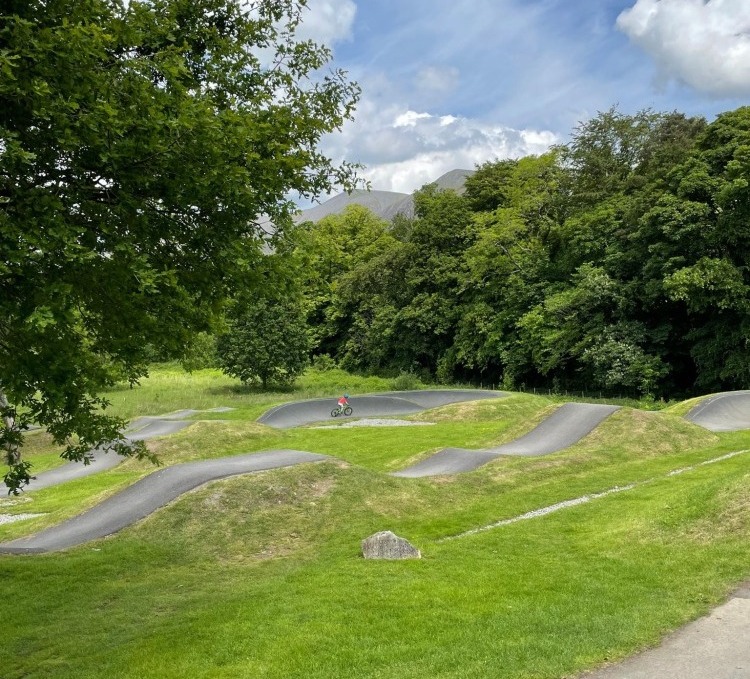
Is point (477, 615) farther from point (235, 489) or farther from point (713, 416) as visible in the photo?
point (713, 416)

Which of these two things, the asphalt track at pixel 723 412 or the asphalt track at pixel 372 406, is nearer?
the asphalt track at pixel 723 412

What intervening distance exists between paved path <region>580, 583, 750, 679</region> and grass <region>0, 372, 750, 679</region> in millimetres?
238

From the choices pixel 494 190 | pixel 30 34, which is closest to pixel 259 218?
pixel 30 34

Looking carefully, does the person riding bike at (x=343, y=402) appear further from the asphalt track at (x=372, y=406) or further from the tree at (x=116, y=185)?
the tree at (x=116, y=185)

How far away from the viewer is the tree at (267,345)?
165 ft

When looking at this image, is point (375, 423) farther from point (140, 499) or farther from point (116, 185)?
point (116, 185)

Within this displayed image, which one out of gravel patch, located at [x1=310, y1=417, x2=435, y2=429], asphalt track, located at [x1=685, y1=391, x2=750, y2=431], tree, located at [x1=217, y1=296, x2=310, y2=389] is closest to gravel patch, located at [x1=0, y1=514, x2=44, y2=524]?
gravel patch, located at [x1=310, y1=417, x2=435, y2=429]

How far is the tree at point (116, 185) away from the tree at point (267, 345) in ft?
136

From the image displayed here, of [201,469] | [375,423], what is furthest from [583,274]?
[201,469]

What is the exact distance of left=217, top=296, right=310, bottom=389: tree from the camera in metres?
50.4

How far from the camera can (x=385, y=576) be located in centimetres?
1034

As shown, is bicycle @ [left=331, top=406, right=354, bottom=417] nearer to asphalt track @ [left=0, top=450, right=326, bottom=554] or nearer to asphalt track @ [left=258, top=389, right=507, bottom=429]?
asphalt track @ [left=258, top=389, right=507, bottom=429]

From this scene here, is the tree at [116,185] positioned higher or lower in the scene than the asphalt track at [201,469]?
higher

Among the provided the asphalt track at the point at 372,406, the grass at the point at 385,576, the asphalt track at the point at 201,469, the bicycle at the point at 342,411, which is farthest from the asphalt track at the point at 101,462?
the bicycle at the point at 342,411
